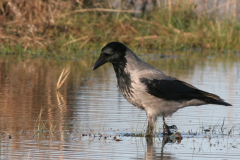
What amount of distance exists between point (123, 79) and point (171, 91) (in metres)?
0.59

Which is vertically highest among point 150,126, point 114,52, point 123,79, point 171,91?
point 114,52

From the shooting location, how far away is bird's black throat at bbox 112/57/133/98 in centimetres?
671

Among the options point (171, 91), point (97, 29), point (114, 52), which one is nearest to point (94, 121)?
point (114, 52)

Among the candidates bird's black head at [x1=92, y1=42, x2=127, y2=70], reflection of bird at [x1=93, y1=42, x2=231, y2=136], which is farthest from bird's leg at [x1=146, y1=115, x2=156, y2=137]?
bird's black head at [x1=92, y1=42, x2=127, y2=70]

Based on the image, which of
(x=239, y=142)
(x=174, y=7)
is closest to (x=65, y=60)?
(x=174, y=7)

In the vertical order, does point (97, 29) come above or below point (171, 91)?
above

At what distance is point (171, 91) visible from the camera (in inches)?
269

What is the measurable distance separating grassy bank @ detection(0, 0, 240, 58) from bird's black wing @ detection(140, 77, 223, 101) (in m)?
8.89

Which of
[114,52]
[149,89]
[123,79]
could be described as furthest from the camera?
[114,52]

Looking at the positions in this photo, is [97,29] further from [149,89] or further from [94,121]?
[149,89]

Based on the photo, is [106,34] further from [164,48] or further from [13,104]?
[13,104]

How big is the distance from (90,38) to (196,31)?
3.57 metres

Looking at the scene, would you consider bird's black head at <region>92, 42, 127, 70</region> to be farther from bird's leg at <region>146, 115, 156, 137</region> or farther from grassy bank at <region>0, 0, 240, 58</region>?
grassy bank at <region>0, 0, 240, 58</region>

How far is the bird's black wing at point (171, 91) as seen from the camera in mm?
6701
